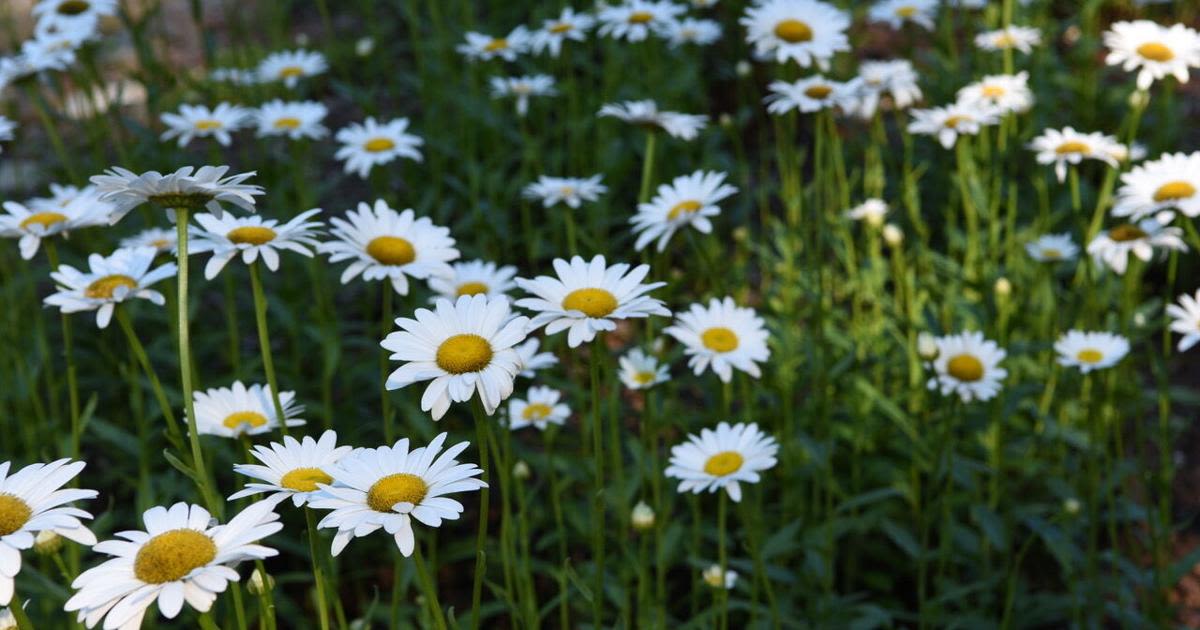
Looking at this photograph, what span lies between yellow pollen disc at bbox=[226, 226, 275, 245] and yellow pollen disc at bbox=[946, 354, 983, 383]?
137 centimetres

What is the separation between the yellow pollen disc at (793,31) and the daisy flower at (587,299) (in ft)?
4.58

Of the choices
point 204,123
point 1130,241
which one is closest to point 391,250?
point 204,123

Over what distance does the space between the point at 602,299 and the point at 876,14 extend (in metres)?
2.37

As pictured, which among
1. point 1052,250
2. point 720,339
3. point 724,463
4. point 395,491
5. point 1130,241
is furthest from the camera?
point 1052,250

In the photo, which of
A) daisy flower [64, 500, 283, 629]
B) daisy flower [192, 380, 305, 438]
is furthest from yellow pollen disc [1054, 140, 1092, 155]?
daisy flower [64, 500, 283, 629]

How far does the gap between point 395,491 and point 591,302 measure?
17.7 inches

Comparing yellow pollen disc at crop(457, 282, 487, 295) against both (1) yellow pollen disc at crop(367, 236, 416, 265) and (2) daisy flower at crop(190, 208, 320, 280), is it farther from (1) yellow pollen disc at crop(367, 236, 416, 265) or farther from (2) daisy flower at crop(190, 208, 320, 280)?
(2) daisy flower at crop(190, 208, 320, 280)

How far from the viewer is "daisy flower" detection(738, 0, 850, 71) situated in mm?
2840

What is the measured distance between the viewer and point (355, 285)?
3877 mm

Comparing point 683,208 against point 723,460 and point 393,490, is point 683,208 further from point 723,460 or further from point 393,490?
point 393,490

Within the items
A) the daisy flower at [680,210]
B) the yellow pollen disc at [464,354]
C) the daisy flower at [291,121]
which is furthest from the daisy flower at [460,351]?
the daisy flower at [291,121]

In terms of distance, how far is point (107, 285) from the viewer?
74.2 inches

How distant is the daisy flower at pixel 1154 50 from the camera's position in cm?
283

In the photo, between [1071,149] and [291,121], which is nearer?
[1071,149]
